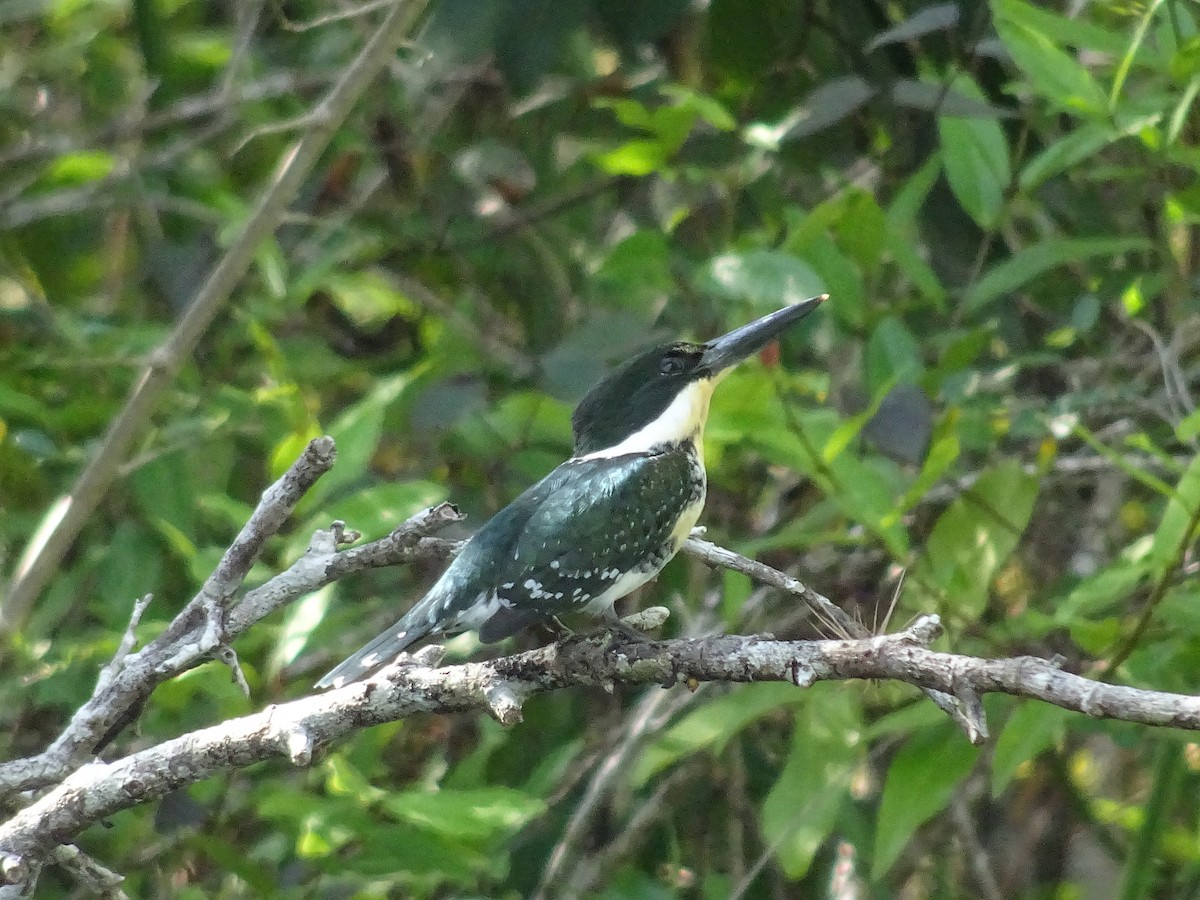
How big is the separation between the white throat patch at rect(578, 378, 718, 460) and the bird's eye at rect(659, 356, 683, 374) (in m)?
0.04

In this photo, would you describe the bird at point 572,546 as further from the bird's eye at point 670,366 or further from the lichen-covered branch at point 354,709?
the lichen-covered branch at point 354,709

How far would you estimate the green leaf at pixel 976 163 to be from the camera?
261cm

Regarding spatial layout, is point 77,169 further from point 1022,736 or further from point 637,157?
point 1022,736

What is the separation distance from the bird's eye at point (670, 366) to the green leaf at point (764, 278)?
1.17ft

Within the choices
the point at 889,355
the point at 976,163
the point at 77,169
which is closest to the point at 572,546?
the point at 889,355

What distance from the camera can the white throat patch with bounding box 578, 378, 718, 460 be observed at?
2717 millimetres

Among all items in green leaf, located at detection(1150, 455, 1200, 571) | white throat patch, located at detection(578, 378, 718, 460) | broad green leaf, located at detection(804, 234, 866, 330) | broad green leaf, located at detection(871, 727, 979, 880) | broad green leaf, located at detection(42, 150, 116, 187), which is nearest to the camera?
green leaf, located at detection(1150, 455, 1200, 571)

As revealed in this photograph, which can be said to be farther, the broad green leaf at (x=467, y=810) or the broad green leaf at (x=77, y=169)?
the broad green leaf at (x=77, y=169)

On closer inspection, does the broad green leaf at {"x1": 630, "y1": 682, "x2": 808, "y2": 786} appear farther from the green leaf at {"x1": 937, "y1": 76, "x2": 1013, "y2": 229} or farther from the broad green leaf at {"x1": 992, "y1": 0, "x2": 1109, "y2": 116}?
the broad green leaf at {"x1": 992, "y1": 0, "x2": 1109, "y2": 116}

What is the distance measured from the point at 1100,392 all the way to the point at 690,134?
3.50ft

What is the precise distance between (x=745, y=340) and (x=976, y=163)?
1.78 ft

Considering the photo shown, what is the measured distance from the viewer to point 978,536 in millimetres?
2449

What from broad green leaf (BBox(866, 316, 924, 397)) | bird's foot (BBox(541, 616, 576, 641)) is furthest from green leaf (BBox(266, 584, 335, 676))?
broad green leaf (BBox(866, 316, 924, 397))

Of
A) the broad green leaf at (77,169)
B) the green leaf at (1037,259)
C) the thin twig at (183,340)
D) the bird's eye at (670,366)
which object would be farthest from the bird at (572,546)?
the broad green leaf at (77,169)
